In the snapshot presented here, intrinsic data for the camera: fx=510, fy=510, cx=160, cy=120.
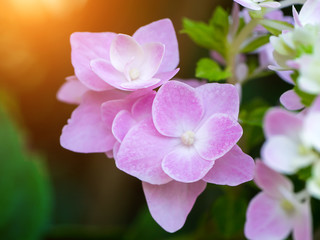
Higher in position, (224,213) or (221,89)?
(221,89)

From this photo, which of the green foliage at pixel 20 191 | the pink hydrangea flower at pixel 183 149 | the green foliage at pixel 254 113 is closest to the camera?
the pink hydrangea flower at pixel 183 149

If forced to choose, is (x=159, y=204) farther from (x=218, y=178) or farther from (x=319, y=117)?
(x=319, y=117)

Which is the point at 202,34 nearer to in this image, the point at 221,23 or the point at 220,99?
the point at 221,23

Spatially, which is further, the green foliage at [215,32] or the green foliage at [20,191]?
the green foliage at [20,191]

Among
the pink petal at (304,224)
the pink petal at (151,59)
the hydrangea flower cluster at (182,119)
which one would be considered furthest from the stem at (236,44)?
the pink petal at (304,224)

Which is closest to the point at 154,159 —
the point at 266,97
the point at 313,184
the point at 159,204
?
the point at 159,204

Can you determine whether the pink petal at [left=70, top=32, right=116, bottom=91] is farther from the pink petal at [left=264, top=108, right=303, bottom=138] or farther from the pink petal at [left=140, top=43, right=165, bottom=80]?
the pink petal at [left=264, top=108, right=303, bottom=138]

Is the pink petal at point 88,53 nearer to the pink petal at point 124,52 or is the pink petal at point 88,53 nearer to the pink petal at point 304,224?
the pink petal at point 124,52
